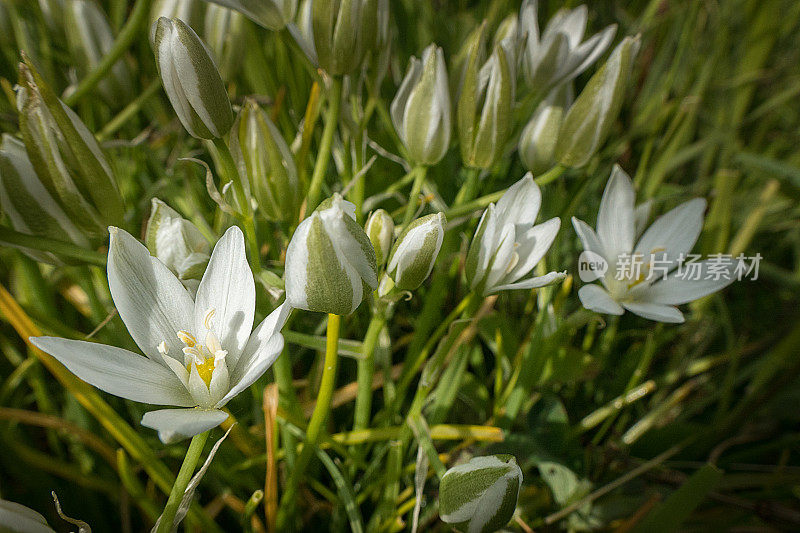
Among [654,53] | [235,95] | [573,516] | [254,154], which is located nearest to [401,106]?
[254,154]

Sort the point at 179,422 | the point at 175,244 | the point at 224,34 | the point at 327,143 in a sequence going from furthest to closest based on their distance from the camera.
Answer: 1. the point at 224,34
2. the point at 327,143
3. the point at 175,244
4. the point at 179,422

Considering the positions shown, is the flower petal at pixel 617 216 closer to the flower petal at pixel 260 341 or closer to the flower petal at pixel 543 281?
the flower petal at pixel 543 281

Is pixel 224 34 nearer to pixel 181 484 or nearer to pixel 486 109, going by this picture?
pixel 486 109

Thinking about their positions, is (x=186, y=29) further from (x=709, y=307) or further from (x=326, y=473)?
(x=709, y=307)

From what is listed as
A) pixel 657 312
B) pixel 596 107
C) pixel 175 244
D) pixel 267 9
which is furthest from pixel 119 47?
pixel 657 312

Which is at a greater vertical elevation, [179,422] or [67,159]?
[67,159]

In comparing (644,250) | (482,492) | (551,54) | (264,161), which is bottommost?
(482,492)

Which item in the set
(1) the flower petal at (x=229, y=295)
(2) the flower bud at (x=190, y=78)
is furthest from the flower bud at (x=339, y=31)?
(1) the flower petal at (x=229, y=295)
